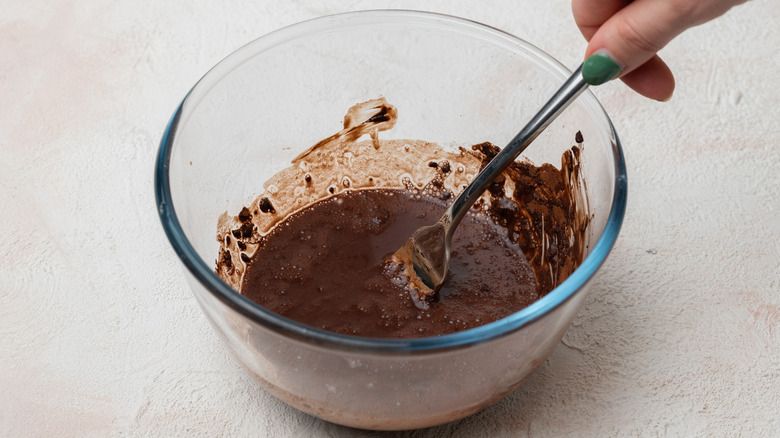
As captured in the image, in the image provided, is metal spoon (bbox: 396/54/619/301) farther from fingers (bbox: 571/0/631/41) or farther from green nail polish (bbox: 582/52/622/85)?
fingers (bbox: 571/0/631/41)

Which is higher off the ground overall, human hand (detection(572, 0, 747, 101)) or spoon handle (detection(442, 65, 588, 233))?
human hand (detection(572, 0, 747, 101))

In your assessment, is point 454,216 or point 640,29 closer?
point 640,29

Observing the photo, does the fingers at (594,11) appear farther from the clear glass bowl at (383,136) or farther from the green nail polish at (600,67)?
the green nail polish at (600,67)

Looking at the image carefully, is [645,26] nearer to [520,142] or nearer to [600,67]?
[600,67]

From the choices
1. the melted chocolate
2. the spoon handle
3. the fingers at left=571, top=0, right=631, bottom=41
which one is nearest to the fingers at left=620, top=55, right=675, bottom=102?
the fingers at left=571, top=0, right=631, bottom=41

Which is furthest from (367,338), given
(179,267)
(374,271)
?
(179,267)
